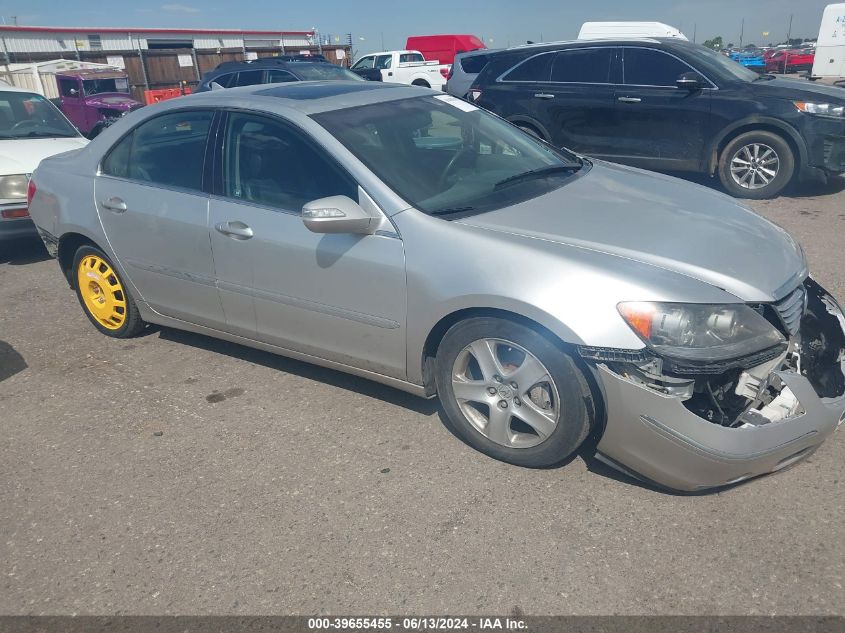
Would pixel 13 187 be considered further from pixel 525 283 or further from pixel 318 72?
A: pixel 318 72

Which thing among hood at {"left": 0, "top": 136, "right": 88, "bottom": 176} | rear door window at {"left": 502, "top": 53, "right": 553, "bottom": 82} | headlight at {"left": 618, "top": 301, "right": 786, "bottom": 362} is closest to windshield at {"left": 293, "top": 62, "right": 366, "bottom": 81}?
rear door window at {"left": 502, "top": 53, "right": 553, "bottom": 82}

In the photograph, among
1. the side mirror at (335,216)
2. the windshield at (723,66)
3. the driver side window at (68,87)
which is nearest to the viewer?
the side mirror at (335,216)

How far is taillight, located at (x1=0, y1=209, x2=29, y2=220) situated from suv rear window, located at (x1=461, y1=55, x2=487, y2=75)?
6.14 metres

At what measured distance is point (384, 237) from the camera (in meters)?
3.20

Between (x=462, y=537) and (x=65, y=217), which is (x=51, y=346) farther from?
(x=462, y=537)

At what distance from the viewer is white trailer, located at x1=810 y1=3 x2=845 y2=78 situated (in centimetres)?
2192

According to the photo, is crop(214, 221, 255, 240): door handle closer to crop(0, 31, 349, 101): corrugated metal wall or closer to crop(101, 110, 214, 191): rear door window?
crop(101, 110, 214, 191): rear door window

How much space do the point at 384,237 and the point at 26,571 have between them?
196 cm

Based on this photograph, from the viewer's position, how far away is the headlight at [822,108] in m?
7.32

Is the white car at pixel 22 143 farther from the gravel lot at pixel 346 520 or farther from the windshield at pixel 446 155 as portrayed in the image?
the windshield at pixel 446 155

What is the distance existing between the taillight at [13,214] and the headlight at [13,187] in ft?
0.39

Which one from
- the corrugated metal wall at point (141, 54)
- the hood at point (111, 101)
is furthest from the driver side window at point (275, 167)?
the corrugated metal wall at point (141, 54)

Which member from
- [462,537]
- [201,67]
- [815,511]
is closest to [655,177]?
[815,511]

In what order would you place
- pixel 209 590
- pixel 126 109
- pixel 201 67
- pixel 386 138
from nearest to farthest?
pixel 209 590 → pixel 386 138 → pixel 126 109 → pixel 201 67
